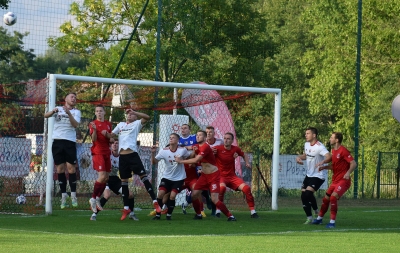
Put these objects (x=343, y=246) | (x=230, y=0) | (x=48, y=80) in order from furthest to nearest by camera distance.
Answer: (x=230, y=0) → (x=48, y=80) → (x=343, y=246)

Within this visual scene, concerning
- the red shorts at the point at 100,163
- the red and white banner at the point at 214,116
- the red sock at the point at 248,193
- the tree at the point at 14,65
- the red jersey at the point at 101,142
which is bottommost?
the red sock at the point at 248,193

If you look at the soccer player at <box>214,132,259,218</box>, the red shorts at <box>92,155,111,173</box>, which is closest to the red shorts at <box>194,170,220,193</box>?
the soccer player at <box>214,132,259,218</box>

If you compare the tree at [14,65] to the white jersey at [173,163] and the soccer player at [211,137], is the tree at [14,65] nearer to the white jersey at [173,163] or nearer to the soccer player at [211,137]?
the soccer player at [211,137]

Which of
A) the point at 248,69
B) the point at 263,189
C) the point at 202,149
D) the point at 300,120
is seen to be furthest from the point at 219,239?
the point at 300,120

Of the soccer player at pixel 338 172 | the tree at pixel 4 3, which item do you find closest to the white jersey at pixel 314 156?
the soccer player at pixel 338 172

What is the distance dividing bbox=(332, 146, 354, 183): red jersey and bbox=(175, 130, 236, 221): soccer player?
218cm

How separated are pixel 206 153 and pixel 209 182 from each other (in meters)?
0.60

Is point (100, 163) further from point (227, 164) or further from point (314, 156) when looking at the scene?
point (314, 156)

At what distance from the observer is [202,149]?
50.5ft

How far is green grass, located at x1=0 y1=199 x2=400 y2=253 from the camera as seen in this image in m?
10.5

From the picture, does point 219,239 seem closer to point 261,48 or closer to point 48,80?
point 48,80

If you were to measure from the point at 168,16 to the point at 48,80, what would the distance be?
12.9m

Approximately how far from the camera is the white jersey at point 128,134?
15.4 meters

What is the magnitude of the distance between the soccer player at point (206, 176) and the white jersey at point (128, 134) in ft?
2.93
